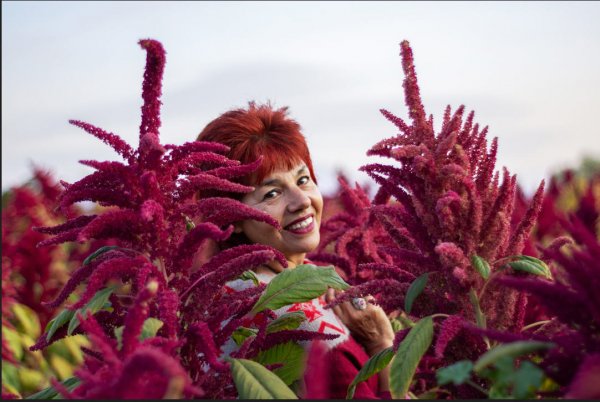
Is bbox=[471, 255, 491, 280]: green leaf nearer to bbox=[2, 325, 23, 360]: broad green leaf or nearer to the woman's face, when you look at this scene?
the woman's face

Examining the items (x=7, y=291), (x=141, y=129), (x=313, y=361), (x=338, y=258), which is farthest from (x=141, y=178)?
(x=7, y=291)

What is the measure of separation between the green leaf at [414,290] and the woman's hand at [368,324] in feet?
3.58

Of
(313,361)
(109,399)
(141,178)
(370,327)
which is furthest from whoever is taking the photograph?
(370,327)

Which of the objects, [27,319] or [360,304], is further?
[27,319]

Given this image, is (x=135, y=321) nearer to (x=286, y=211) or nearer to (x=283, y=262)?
(x=283, y=262)

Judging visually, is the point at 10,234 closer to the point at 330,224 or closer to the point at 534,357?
the point at 330,224

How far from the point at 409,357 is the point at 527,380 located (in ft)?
1.02

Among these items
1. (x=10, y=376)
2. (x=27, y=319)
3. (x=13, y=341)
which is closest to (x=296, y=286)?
(x=10, y=376)

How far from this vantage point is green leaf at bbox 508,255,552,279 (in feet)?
5.02

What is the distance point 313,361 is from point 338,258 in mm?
1840

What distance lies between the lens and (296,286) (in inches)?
64.2

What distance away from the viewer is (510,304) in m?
1.55

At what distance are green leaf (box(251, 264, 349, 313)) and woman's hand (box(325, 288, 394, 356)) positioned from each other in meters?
1.01

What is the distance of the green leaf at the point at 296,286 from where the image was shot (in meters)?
1.62
